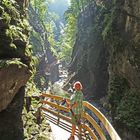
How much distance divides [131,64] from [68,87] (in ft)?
81.2

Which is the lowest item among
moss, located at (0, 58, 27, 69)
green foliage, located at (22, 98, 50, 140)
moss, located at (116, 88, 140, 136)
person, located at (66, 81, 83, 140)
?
moss, located at (116, 88, 140, 136)

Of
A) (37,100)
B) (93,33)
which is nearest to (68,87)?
(93,33)

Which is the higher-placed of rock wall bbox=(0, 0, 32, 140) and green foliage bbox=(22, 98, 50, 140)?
rock wall bbox=(0, 0, 32, 140)

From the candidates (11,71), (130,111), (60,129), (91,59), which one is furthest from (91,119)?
(91,59)

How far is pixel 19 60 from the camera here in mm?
13984

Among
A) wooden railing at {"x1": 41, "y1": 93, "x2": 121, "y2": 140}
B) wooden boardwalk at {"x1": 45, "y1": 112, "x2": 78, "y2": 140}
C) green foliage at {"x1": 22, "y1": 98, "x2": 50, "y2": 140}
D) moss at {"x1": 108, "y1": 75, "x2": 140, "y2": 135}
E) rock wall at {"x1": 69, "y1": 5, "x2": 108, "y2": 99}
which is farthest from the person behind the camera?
rock wall at {"x1": 69, "y1": 5, "x2": 108, "y2": 99}

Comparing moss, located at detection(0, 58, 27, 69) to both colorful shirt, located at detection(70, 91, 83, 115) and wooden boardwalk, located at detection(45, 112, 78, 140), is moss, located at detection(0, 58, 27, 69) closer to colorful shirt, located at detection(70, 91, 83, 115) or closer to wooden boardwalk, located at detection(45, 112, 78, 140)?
colorful shirt, located at detection(70, 91, 83, 115)

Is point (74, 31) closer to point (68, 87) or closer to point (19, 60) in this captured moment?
point (68, 87)

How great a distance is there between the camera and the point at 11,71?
43.4 feet

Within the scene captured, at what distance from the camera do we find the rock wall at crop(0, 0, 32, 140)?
43.1 ft

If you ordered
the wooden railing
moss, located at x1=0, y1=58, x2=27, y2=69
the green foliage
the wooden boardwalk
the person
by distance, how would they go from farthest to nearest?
the wooden boardwalk, the green foliage, moss, located at x1=0, y1=58, x2=27, y2=69, the person, the wooden railing

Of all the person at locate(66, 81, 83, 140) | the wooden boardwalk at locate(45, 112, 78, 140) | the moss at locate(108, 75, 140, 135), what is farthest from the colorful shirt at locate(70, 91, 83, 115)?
the moss at locate(108, 75, 140, 135)

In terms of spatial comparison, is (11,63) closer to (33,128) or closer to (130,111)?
(33,128)

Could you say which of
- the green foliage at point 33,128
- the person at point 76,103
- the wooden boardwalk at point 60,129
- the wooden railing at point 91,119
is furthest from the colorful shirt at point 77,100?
the wooden boardwalk at point 60,129
